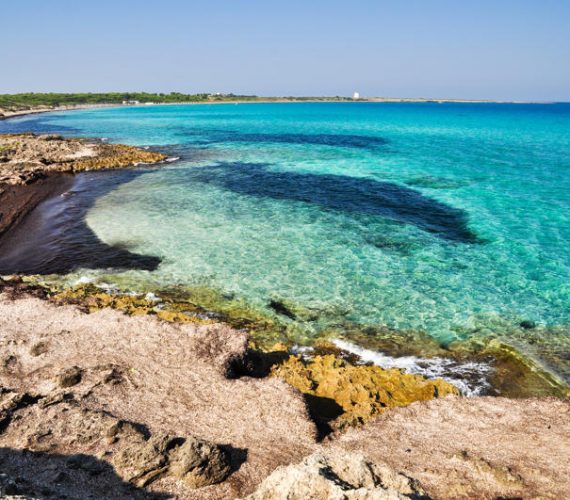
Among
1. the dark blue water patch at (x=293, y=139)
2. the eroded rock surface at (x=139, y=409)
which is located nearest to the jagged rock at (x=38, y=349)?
the eroded rock surface at (x=139, y=409)

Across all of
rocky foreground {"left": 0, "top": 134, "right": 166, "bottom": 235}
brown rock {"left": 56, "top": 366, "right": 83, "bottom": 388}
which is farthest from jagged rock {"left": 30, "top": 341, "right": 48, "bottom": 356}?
rocky foreground {"left": 0, "top": 134, "right": 166, "bottom": 235}

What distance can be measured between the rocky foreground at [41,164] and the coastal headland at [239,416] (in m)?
17.6

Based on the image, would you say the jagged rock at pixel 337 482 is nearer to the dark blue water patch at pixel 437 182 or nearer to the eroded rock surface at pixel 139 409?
the eroded rock surface at pixel 139 409

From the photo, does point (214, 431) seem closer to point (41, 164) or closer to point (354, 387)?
point (354, 387)

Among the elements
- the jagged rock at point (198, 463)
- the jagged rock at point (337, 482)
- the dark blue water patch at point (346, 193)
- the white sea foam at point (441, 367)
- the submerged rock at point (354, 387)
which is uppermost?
the dark blue water patch at point (346, 193)

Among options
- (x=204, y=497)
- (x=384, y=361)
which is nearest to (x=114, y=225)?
(x=384, y=361)

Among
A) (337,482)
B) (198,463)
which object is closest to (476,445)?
(337,482)

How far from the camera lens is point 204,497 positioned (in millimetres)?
7523

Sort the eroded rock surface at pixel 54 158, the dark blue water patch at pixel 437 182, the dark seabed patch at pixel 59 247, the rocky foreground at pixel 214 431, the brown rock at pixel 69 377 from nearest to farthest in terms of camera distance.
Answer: the rocky foreground at pixel 214 431, the brown rock at pixel 69 377, the dark seabed patch at pixel 59 247, the dark blue water patch at pixel 437 182, the eroded rock surface at pixel 54 158

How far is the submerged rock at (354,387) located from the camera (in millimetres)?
10758

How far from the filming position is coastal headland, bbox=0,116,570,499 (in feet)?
24.9

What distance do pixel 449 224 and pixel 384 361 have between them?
54.4 ft

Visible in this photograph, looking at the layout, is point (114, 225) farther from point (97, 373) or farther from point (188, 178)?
point (97, 373)

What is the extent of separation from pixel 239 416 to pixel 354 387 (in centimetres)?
354
